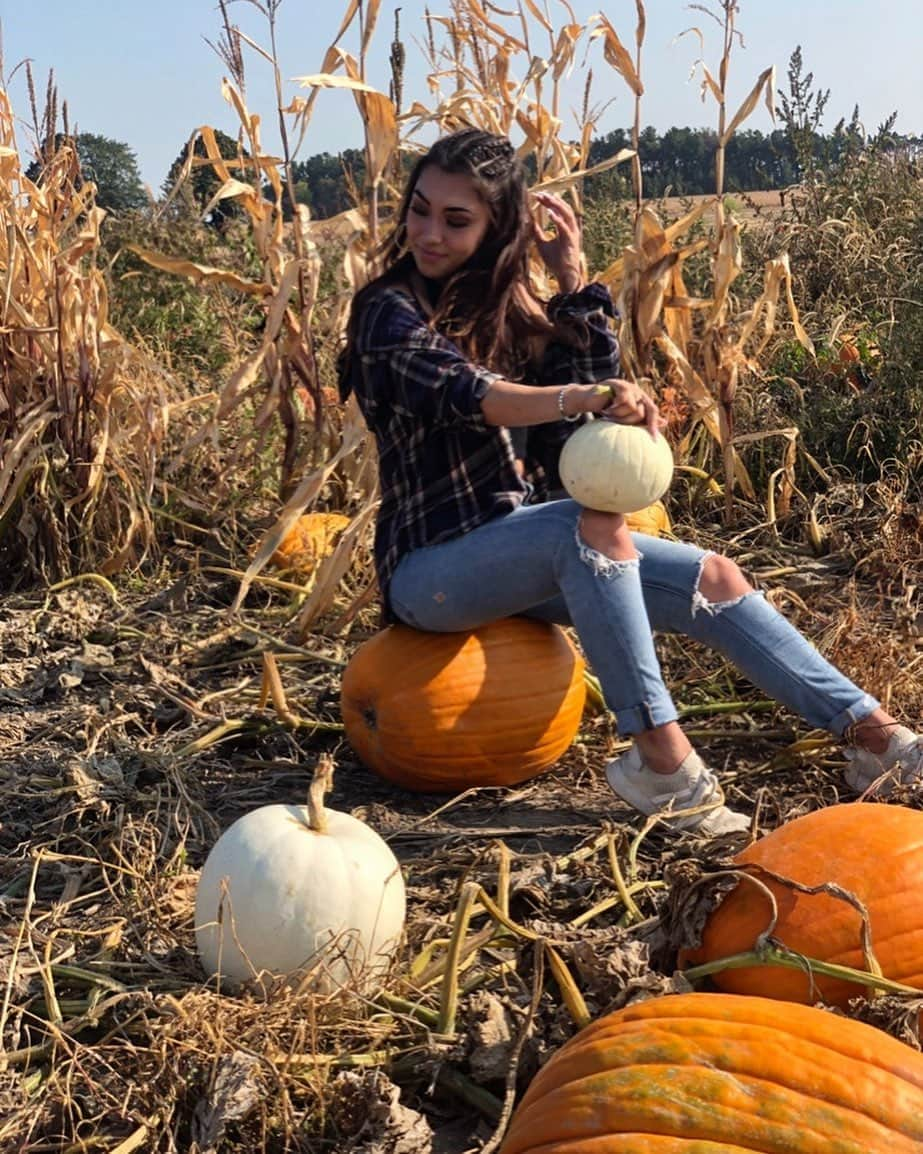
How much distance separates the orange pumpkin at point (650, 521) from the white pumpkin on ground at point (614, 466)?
1026 mm

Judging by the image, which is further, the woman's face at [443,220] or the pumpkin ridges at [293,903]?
the woman's face at [443,220]

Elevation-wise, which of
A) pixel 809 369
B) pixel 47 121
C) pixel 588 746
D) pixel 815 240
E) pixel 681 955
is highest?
pixel 47 121

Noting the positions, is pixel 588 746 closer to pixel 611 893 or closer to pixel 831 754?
pixel 831 754

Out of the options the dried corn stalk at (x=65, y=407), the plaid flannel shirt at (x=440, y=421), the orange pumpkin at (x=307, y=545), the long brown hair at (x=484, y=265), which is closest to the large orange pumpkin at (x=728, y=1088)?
the plaid flannel shirt at (x=440, y=421)

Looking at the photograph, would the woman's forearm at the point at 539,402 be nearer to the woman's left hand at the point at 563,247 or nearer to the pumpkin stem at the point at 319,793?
the woman's left hand at the point at 563,247

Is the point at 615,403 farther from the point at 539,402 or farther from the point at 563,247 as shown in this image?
the point at 563,247

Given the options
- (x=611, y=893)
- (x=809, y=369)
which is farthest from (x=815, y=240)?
(x=611, y=893)

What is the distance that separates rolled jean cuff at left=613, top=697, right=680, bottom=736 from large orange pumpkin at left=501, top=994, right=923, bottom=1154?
1.20 meters

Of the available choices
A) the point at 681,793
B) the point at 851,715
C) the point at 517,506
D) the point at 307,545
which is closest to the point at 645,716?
the point at 681,793

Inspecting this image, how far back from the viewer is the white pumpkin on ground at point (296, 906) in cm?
211

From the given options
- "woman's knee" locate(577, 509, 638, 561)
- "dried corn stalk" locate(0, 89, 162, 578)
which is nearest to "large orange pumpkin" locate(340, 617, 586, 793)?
"woman's knee" locate(577, 509, 638, 561)

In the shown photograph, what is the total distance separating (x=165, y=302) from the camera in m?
7.35

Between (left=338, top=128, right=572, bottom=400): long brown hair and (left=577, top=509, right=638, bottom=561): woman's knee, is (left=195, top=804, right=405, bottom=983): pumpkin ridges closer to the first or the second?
(left=577, top=509, right=638, bottom=561): woman's knee

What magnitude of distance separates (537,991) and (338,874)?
0.48 metres
